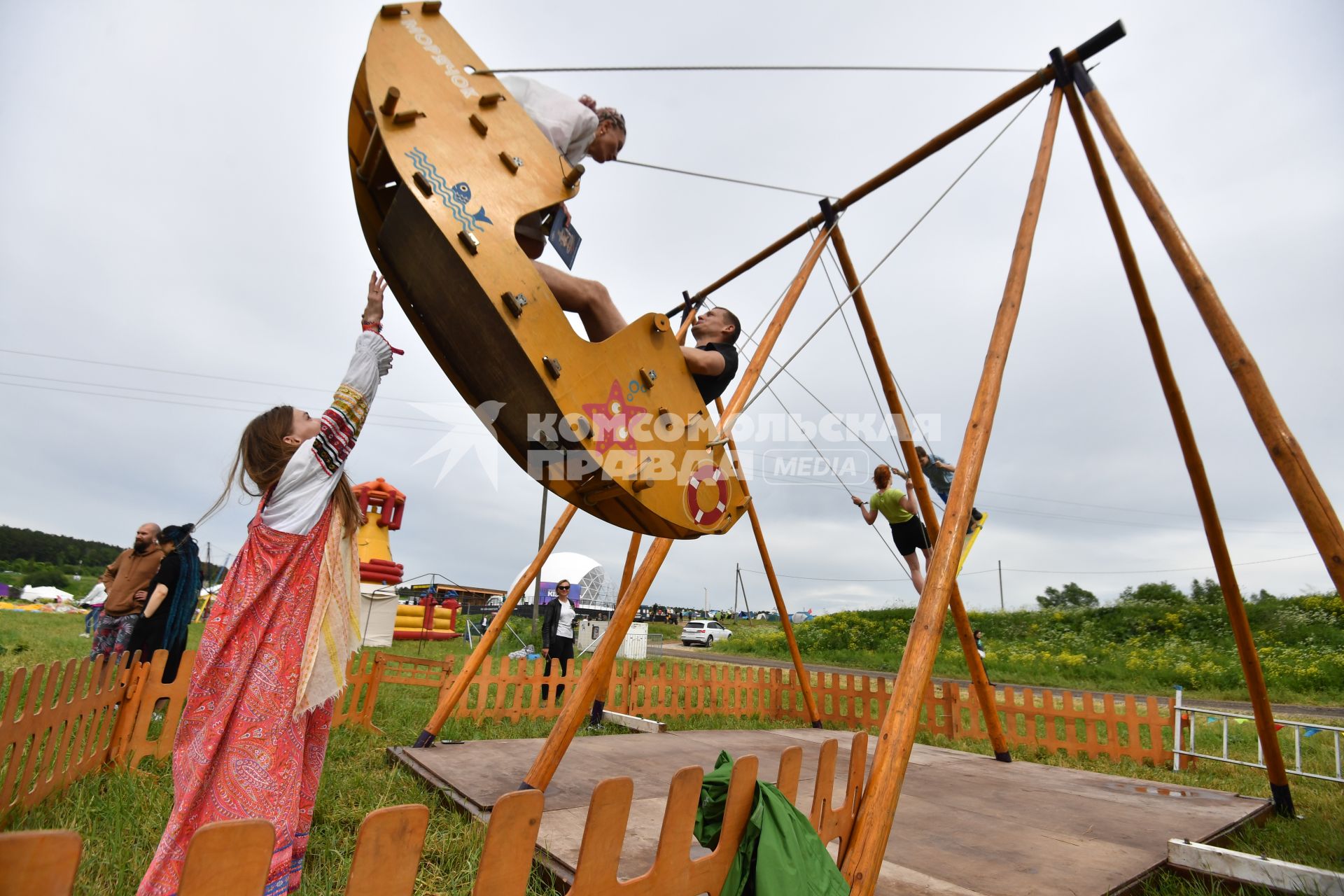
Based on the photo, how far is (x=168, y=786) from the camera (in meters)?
3.75

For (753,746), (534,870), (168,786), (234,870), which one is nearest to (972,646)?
(753,746)

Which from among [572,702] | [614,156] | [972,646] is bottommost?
[572,702]

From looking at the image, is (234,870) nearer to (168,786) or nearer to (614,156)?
(614,156)

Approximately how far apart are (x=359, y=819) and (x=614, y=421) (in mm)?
2649

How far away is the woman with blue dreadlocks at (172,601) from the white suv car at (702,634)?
3051 cm

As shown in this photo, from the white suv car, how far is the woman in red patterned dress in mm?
33007

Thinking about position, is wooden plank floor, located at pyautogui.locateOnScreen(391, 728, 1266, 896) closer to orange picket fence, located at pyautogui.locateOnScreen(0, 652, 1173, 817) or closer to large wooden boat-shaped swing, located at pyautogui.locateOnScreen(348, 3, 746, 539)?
orange picket fence, located at pyautogui.locateOnScreen(0, 652, 1173, 817)

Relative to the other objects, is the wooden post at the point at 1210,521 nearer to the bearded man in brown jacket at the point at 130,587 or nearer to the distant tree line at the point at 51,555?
the bearded man in brown jacket at the point at 130,587

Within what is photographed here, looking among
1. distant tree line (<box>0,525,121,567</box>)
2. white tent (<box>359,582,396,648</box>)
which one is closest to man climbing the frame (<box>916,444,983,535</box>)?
white tent (<box>359,582,396,648</box>)

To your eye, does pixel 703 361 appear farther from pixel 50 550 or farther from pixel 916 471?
pixel 50 550

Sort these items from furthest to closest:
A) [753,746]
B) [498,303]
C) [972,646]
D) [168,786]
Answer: [753,746] → [972,646] → [168,786] → [498,303]

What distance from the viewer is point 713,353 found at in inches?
120

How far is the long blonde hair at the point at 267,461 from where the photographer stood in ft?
8.17

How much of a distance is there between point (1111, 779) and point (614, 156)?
19.9 feet
